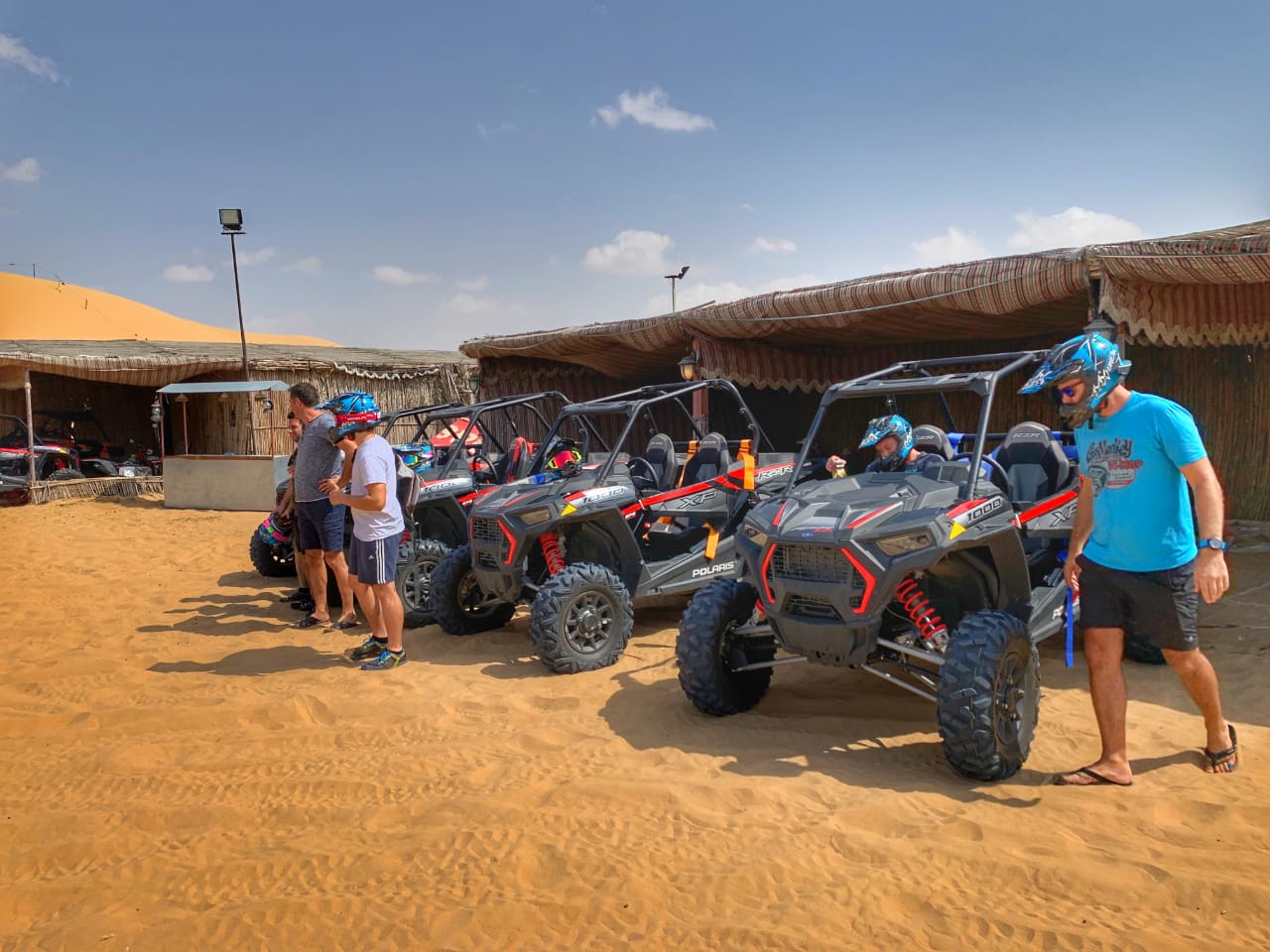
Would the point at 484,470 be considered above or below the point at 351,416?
below

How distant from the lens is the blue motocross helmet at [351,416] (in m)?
5.48

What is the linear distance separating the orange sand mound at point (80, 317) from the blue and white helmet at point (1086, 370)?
5892cm

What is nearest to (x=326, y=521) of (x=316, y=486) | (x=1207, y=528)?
(x=316, y=486)

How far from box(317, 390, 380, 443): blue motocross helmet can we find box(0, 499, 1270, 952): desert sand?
4.70 feet

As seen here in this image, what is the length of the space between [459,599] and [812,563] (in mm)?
3132

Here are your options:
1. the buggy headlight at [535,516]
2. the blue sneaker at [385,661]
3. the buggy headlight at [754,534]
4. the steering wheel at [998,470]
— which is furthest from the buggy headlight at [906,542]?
the blue sneaker at [385,661]

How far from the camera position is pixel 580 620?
536 centimetres

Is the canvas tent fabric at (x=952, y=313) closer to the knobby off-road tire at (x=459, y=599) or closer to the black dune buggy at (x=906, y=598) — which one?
the black dune buggy at (x=906, y=598)

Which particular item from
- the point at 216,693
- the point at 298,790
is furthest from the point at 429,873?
the point at 216,693

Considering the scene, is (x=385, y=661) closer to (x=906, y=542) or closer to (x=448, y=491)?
(x=448, y=491)

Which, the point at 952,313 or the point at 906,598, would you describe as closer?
the point at 906,598

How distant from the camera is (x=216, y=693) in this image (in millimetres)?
5090

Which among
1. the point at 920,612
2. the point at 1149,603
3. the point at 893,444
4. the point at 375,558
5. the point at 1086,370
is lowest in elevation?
the point at 920,612

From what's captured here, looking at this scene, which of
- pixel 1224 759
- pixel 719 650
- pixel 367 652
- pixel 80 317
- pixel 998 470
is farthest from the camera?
pixel 80 317
